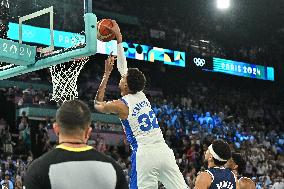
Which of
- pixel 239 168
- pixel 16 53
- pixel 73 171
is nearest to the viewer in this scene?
pixel 73 171

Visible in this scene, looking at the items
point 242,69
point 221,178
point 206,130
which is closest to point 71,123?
point 221,178

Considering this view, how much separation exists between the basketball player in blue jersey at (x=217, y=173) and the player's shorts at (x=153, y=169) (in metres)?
0.58

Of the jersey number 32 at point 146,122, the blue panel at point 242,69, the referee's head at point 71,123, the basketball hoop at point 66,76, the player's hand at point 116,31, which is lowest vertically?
the referee's head at point 71,123

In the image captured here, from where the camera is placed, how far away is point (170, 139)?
19.0 meters

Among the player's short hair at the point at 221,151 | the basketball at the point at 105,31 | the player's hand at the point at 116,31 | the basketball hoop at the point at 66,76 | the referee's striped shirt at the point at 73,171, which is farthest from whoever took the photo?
the basketball hoop at the point at 66,76

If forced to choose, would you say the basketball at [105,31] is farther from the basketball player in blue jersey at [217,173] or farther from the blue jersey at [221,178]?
the blue jersey at [221,178]

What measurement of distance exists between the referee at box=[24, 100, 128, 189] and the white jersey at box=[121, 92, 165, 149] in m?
3.01

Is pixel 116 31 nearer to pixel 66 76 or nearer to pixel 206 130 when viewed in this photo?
pixel 66 76

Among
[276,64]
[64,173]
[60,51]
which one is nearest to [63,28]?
[60,51]

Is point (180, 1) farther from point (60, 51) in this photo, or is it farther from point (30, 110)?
point (60, 51)

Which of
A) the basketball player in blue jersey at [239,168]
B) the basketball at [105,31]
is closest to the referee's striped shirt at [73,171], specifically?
the basketball player in blue jersey at [239,168]

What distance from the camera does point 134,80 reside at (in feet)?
19.5

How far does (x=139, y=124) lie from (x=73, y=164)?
3.20m

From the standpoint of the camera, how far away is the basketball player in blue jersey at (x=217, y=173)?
16.6ft
